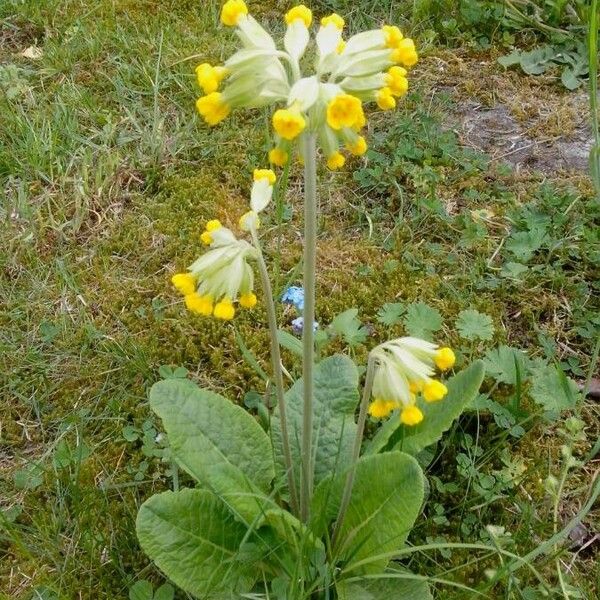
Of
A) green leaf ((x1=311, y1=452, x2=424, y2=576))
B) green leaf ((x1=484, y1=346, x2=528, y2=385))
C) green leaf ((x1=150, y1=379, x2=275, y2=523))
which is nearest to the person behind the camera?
green leaf ((x1=311, y1=452, x2=424, y2=576))

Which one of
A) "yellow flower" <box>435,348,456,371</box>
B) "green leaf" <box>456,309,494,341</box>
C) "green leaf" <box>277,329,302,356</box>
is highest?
"yellow flower" <box>435,348,456,371</box>

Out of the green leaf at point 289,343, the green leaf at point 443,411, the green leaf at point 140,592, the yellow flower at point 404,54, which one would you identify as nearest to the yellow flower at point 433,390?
the green leaf at point 443,411

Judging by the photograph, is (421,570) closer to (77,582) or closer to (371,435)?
(371,435)

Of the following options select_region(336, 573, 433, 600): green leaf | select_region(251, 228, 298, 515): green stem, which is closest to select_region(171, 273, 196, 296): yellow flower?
select_region(251, 228, 298, 515): green stem

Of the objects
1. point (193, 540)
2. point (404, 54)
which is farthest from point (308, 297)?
point (193, 540)

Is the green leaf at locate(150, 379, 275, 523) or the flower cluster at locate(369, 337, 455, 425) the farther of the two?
the green leaf at locate(150, 379, 275, 523)

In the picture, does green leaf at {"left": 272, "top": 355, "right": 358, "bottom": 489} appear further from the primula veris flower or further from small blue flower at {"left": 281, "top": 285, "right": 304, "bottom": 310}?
the primula veris flower
